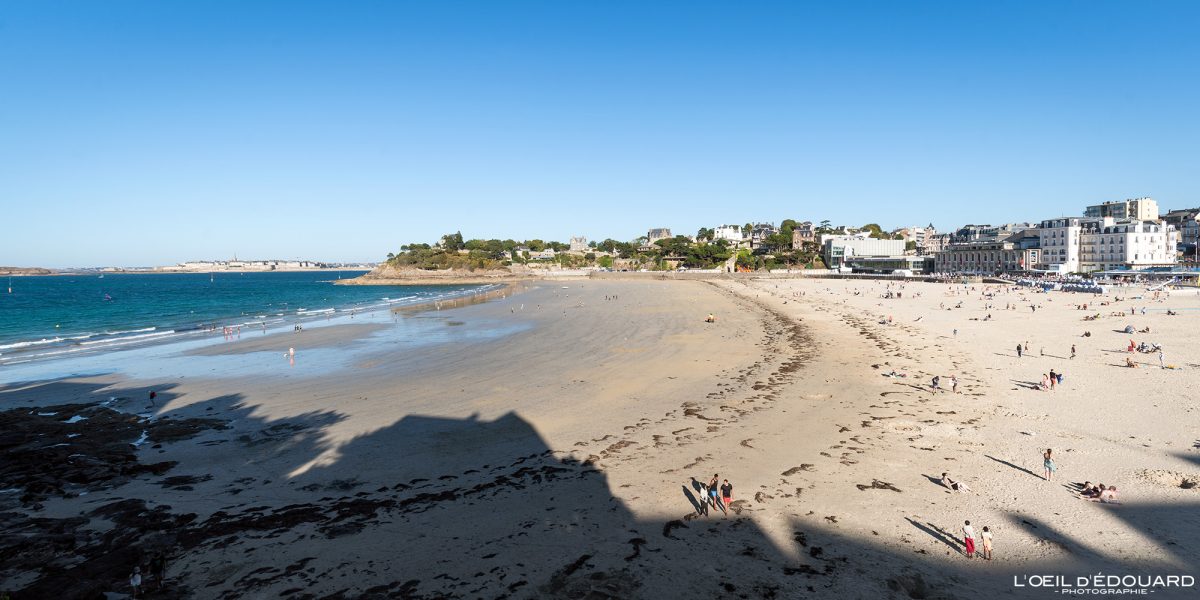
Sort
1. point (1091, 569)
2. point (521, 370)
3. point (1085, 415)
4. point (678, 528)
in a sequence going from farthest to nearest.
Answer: point (521, 370) → point (1085, 415) → point (678, 528) → point (1091, 569)

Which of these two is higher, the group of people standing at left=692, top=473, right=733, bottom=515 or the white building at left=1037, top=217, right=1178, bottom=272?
the white building at left=1037, top=217, right=1178, bottom=272

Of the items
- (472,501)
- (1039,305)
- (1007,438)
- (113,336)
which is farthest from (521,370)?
(1039,305)

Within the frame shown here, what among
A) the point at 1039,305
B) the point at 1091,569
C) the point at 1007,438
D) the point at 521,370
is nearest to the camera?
the point at 1091,569

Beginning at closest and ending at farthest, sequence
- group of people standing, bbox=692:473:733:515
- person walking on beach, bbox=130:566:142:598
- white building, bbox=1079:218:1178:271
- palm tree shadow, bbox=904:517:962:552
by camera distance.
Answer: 1. person walking on beach, bbox=130:566:142:598
2. palm tree shadow, bbox=904:517:962:552
3. group of people standing, bbox=692:473:733:515
4. white building, bbox=1079:218:1178:271

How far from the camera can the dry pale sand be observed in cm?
874

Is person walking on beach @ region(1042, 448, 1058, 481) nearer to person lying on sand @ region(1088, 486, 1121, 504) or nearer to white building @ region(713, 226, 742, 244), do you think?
person lying on sand @ region(1088, 486, 1121, 504)

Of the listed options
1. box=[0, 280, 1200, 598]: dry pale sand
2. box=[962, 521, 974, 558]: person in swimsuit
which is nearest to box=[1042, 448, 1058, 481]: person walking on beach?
box=[0, 280, 1200, 598]: dry pale sand

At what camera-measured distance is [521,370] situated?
78.7ft

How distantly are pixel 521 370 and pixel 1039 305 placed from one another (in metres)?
39.8

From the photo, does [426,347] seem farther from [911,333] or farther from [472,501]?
[911,333]

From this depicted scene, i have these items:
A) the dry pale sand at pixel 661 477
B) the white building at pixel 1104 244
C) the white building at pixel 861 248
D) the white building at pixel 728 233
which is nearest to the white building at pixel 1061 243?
the white building at pixel 1104 244

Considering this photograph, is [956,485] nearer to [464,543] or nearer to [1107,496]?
[1107,496]

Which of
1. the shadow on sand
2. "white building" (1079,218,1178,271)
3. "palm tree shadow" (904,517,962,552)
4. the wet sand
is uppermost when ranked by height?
"white building" (1079,218,1178,271)

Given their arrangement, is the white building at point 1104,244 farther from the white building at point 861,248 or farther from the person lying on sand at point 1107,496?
the person lying on sand at point 1107,496
